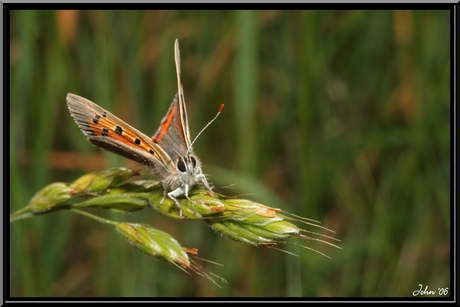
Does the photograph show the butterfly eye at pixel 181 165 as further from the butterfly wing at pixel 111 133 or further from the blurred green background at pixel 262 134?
the blurred green background at pixel 262 134

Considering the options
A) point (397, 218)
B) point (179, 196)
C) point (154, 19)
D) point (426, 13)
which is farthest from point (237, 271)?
point (426, 13)

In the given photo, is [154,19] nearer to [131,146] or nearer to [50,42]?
[50,42]

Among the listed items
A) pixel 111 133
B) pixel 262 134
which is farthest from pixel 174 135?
pixel 262 134

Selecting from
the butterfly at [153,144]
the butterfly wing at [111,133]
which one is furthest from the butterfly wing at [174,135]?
the butterfly wing at [111,133]

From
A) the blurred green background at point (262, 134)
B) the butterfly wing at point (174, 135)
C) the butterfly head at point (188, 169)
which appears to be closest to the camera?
the butterfly head at point (188, 169)

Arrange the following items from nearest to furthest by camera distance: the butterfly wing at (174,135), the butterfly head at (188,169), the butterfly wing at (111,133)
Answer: the butterfly wing at (111,133) → the butterfly head at (188,169) → the butterfly wing at (174,135)

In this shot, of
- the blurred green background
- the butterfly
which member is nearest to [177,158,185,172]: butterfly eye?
the butterfly

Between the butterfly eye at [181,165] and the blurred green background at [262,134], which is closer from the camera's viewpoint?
the butterfly eye at [181,165]
